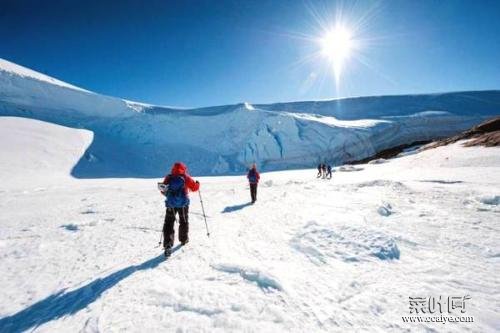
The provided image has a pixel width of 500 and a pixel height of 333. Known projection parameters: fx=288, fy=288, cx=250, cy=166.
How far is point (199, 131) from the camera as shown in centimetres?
6091

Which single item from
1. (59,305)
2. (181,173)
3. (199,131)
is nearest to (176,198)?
(181,173)

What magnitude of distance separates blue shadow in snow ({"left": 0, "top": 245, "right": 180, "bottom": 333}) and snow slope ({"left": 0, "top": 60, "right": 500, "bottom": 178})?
43.8 m

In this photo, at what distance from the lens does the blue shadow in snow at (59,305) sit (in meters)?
3.13

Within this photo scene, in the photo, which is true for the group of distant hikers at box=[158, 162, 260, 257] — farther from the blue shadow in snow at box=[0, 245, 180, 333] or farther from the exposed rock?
the exposed rock

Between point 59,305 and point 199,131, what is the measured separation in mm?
58748

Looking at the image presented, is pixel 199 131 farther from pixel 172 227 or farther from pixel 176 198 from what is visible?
pixel 172 227

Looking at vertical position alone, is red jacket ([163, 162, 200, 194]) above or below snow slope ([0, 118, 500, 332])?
above

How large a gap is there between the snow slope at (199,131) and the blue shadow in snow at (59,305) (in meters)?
43.8

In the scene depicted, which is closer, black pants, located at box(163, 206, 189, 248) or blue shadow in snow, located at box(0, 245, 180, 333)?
blue shadow in snow, located at box(0, 245, 180, 333)

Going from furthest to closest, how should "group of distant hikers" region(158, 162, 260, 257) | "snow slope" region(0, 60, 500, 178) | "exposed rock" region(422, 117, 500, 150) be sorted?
1. "snow slope" region(0, 60, 500, 178)
2. "exposed rock" region(422, 117, 500, 150)
3. "group of distant hikers" region(158, 162, 260, 257)

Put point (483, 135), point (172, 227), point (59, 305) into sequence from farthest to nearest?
point (483, 135)
point (172, 227)
point (59, 305)

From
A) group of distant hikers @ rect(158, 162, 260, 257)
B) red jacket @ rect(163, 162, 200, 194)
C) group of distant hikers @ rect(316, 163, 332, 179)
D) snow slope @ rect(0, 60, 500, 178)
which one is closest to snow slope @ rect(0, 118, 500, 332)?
group of distant hikers @ rect(158, 162, 260, 257)

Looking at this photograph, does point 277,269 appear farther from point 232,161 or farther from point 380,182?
point 232,161

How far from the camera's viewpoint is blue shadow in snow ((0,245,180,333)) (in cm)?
313
